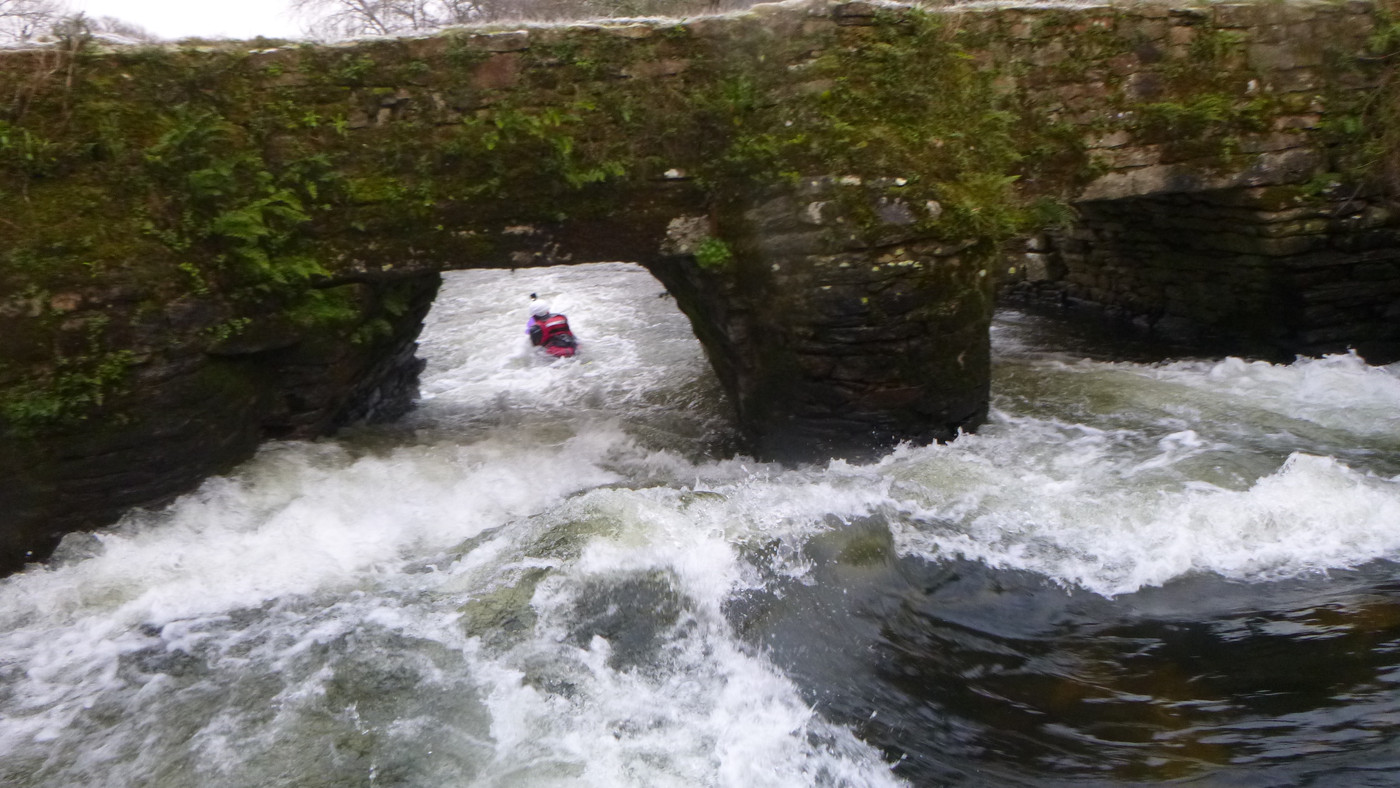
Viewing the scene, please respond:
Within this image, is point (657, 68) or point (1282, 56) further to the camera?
point (1282, 56)

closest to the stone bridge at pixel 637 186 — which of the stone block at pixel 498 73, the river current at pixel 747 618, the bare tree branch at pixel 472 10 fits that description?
the stone block at pixel 498 73

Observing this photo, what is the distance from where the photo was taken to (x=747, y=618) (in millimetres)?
4758

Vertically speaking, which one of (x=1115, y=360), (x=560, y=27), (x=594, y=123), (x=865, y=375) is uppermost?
(x=560, y=27)

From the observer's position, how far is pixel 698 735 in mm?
3988

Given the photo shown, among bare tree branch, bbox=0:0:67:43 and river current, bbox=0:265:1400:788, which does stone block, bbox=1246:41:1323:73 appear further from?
bare tree branch, bbox=0:0:67:43

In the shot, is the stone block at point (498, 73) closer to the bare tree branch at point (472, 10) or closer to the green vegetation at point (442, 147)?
the green vegetation at point (442, 147)

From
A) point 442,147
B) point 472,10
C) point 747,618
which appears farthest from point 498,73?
point 472,10

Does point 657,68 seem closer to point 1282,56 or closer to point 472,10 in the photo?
point 1282,56

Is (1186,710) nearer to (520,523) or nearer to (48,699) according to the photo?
(520,523)

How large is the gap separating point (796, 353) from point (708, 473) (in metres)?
1.08

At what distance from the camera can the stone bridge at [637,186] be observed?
542 centimetres

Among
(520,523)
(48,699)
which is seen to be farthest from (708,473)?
(48,699)

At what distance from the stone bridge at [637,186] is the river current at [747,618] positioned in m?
0.54

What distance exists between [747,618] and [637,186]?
2.94 metres
